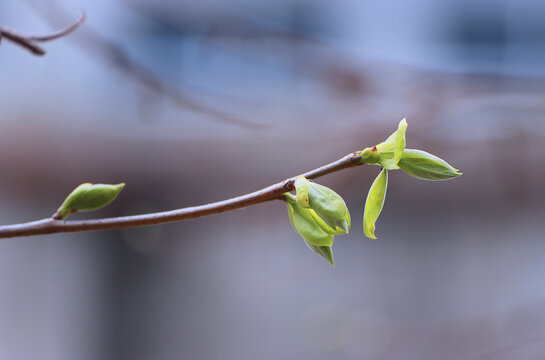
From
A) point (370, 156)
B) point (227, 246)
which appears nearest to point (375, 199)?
point (370, 156)

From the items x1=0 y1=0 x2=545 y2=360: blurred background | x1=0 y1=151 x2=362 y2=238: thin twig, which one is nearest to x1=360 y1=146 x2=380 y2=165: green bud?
x1=0 y1=151 x2=362 y2=238: thin twig

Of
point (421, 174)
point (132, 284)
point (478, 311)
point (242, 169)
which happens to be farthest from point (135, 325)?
point (421, 174)

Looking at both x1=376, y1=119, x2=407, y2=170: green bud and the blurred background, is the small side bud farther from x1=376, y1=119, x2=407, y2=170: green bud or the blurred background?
the blurred background

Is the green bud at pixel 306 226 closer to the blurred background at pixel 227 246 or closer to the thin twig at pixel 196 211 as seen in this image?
the thin twig at pixel 196 211

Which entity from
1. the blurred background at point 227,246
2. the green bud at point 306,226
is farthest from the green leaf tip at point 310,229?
the blurred background at point 227,246

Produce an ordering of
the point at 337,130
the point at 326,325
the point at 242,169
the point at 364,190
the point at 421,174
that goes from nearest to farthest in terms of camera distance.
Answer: the point at 421,174
the point at 364,190
the point at 337,130
the point at 326,325
the point at 242,169

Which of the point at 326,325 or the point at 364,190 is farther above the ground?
the point at 364,190

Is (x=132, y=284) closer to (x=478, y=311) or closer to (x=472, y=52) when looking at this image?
(x=478, y=311)
